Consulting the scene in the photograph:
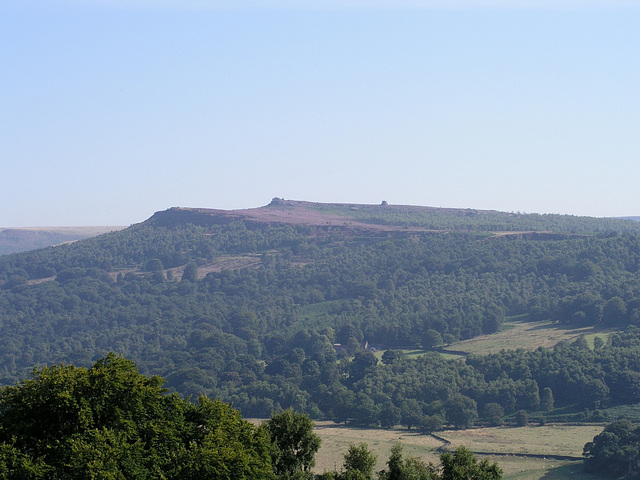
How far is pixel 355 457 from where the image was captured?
2970cm

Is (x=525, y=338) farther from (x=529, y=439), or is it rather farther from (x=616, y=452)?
(x=616, y=452)

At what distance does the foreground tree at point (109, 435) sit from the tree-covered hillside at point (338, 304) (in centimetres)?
4027

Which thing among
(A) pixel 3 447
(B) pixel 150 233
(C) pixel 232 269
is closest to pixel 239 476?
(A) pixel 3 447

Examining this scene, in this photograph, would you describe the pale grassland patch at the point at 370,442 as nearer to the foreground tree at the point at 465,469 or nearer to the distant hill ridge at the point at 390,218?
the foreground tree at the point at 465,469

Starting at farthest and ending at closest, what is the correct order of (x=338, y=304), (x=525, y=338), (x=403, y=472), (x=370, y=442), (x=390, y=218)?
(x=390, y=218)
(x=338, y=304)
(x=525, y=338)
(x=370, y=442)
(x=403, y=472)

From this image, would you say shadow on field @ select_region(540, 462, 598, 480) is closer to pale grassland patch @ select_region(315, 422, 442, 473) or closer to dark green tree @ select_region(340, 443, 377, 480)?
pale grassland patch @ select_region(315, 422, 442, 473)

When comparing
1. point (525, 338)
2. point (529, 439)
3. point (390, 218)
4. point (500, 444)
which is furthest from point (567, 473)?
point (390, 218)

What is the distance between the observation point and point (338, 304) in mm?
113438

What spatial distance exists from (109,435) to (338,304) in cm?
9041

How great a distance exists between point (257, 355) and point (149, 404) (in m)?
68.5

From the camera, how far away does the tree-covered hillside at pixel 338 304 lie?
231 ft

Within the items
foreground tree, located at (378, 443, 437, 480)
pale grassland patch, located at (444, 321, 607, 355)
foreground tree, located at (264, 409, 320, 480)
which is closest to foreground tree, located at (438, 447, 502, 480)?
foreground tree, located at (378, 443, 437, 480)

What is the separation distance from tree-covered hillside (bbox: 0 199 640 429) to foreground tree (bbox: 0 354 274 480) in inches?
1585

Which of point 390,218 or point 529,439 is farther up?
point 390,218
